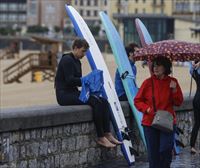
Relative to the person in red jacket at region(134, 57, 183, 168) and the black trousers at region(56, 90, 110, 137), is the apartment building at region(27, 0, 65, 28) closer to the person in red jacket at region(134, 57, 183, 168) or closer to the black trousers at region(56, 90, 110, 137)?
the black trousers at region(56, 90, 110, 137)

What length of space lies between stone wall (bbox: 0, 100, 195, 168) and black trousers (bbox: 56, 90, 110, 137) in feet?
0.31

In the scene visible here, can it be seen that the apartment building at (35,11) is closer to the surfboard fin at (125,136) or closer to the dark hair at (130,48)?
the dark hair at (130,48)

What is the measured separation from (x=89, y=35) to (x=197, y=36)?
86.1 metres

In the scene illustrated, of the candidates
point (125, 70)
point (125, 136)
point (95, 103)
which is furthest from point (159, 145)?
point (125, 70)

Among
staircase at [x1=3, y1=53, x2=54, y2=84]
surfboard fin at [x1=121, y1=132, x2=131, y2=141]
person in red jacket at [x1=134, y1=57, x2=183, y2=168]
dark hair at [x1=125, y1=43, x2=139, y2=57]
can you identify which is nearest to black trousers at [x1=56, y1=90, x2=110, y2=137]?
surfboard fin at [x1=121, y1=132, x2=131, y2=141]

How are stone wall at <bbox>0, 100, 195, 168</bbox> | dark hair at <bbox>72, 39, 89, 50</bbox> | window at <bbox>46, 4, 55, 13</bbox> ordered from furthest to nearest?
window at <bbox>46, 4, 55, 13</bbox> → dark hair at <bbox>72, 39, 89, 50</bbox> → stone wall at <bbox>0, 100, 195, 168</bbox>

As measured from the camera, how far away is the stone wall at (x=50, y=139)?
797 cm

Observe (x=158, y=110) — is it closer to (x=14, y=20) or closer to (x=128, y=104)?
(x=128, y=104)

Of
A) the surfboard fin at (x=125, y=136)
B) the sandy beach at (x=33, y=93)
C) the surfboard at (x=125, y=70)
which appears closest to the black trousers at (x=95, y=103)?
the surfboard fin at (x=125, y=136)

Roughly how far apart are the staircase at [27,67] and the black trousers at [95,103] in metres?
33.3

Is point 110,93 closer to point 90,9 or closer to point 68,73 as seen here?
point 68,73

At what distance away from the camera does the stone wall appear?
26.1ft

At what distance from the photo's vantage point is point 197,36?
9512 cm

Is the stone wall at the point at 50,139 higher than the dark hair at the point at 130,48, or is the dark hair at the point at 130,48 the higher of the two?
the dark hair at the point at 130,48
